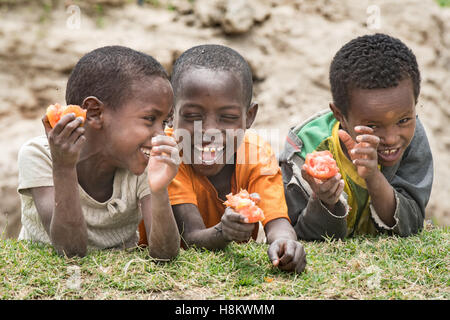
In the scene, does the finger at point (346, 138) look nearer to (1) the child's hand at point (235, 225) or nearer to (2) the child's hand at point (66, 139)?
(1) the child's hand at point (235, 225)

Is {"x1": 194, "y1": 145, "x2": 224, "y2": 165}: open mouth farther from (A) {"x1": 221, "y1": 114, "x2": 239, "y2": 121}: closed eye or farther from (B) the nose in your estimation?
(B) the nose

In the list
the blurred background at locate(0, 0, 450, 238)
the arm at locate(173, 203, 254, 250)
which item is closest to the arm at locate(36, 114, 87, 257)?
the arm at locate(173, 203, 254, 250)

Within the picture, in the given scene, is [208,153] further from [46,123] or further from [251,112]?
[46,123]

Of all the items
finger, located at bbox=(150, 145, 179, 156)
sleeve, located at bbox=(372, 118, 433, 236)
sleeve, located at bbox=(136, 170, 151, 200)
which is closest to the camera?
finger, located at bbox=(150, 145, 179, 156)

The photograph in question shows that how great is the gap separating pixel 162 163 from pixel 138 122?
A: 411 millimetres

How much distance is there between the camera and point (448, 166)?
8250 millimetres

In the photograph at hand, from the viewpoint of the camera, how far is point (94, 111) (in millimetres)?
3172

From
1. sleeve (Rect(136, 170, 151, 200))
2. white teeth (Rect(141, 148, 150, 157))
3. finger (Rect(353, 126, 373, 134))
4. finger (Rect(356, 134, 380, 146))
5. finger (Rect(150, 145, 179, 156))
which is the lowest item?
sleeve (Rect(136, 170, 151, 200))

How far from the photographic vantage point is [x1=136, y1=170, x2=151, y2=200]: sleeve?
3422 mm

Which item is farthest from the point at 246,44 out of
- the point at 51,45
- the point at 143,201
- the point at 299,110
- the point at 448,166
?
the point at 143,201

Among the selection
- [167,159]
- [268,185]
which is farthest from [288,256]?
[268,185]

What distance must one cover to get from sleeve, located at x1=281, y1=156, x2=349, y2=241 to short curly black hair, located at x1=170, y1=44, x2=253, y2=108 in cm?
65

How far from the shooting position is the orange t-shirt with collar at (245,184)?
3.67 m
